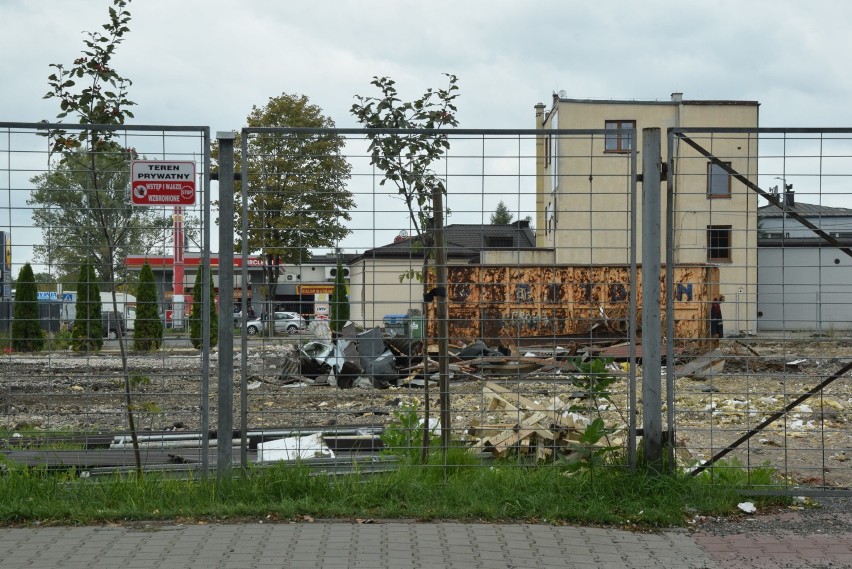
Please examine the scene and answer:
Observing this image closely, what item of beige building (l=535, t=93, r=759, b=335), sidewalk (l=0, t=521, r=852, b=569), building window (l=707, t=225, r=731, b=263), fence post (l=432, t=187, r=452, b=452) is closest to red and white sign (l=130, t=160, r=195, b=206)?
fence post (l=432, t=187, r=452, b=452)

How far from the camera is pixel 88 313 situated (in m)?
6.39

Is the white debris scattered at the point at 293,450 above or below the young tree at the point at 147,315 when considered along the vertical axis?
below

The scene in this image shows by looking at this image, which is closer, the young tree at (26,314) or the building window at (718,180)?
the young tree at (26,314)

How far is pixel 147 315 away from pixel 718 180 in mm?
4314

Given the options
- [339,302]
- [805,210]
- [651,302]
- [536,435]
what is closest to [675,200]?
[651,302]

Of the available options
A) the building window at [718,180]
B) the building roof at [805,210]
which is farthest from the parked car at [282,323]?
the building roof at [805,210]

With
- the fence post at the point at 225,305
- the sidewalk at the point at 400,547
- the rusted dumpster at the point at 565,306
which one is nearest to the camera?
the sidewalk at the point at 400,547

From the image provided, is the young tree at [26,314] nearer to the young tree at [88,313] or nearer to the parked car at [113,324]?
the young tree at [88,313]

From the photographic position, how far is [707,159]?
21.7 feet

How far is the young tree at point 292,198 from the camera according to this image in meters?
6.27

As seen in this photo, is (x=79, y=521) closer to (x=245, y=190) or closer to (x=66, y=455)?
(x=66, y=455)

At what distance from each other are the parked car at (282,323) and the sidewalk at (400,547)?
134cm

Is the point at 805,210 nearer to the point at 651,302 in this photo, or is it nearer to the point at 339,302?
the point at 651,302

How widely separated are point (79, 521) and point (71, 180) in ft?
7.85
